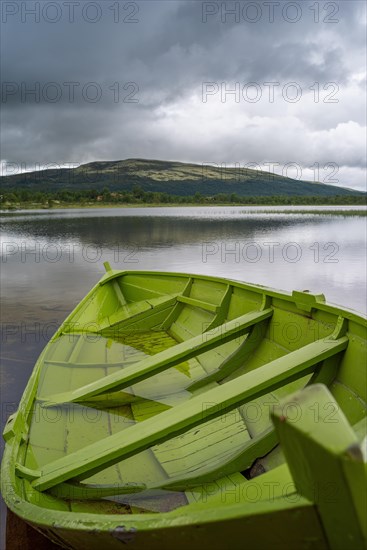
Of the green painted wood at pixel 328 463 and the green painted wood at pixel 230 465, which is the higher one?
the green painted wood at pixel 328 463

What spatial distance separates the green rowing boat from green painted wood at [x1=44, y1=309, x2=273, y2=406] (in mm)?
15

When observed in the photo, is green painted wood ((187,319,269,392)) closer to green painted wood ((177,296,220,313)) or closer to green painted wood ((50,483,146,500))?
green painted wood ((177,296,220,313))

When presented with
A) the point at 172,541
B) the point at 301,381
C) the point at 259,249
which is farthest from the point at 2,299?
the point at 259,249

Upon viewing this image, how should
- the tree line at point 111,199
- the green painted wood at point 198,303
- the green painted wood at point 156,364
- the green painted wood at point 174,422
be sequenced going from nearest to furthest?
the green painted wood at point 174,422 → the green painted wood at point 156,364 → the green painted wood at point 198,303 → the tree line at point 111,199

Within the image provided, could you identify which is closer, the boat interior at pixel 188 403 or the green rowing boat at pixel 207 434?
the green rowing boat at pixel 207 434

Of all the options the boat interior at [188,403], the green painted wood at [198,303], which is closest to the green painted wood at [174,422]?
the boat interior at [188,403]

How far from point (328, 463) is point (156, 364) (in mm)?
2778

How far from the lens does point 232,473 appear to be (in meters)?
3.10

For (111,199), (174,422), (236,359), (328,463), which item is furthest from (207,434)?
(111,199)

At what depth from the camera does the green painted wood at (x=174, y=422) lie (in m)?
2.74

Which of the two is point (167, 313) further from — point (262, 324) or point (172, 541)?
point (172, 541)

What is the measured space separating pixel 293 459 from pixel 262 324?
10.5 ft

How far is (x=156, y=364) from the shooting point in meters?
3.96

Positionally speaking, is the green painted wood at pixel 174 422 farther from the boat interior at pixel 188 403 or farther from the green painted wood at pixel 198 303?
the green painted wood at pixel 198 303
